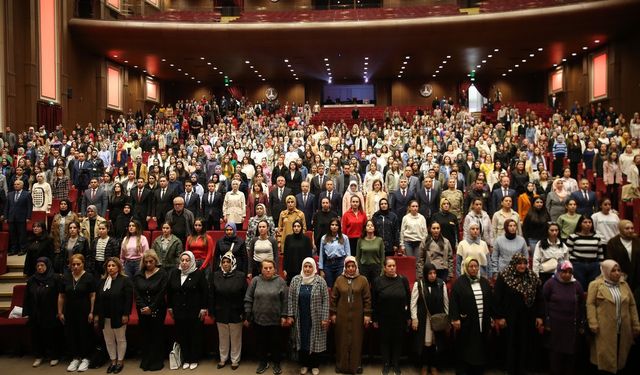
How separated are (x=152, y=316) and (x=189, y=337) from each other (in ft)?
1.69

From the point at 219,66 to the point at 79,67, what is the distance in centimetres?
696

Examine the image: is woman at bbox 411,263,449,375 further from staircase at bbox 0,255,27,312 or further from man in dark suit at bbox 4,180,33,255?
man in dark suit at bbox 4,180,33,255

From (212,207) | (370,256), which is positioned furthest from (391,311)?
(212,207)

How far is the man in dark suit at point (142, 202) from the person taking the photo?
335 inches

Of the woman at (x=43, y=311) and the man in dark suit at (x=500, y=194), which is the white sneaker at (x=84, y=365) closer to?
the woman at (x=43, y=311)

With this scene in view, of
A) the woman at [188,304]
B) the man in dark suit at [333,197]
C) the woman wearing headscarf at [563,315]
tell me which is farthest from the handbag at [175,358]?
the woman wearing headscarf at [563,315]

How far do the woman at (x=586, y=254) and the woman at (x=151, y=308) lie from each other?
194 inches

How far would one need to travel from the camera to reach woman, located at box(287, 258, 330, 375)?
5699mm

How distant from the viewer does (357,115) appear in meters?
22.2

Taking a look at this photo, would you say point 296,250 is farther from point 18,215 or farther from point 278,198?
point 18,215

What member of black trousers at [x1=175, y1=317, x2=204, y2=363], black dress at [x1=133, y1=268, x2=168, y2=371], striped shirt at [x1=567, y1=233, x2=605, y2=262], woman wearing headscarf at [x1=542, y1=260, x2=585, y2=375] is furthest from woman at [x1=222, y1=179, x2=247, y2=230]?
striped shirt at [x1=567, y1=233, x2=605, y2=262]

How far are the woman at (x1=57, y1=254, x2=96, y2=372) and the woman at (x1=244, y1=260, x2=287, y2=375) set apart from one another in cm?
194

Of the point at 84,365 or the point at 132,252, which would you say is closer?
the point at 84,365

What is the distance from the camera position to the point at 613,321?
516cm
